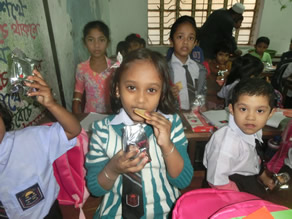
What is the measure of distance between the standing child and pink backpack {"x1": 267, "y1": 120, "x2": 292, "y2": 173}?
0.87 metres

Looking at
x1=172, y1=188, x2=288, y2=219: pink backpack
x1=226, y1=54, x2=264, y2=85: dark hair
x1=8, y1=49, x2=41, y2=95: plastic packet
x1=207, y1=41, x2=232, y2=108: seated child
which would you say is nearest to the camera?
x1=172, y1=188, x2=288, y2=219: pink backpack

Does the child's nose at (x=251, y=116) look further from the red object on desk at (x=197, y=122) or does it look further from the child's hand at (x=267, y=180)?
the child's hand at (x=267, y=180)

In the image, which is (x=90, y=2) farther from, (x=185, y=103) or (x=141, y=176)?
(x=141, y=176)

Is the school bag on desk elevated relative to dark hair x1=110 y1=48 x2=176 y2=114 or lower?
lower

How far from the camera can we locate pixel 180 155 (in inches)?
38.2

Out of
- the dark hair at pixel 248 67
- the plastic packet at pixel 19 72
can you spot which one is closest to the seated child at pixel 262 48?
the dark hair at pixel 248 67

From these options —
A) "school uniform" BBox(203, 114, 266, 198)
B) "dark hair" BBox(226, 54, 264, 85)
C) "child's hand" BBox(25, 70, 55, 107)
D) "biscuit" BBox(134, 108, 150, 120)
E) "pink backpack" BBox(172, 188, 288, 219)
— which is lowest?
"school uniform" BBox(203, 114, 266, 198)

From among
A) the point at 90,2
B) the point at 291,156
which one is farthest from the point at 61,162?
the point at 90,2

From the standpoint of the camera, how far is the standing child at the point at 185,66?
6.59 feet

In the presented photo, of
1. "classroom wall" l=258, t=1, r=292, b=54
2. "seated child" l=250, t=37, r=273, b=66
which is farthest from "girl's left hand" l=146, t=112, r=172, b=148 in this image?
"classroom wall" l=258, t=1, r=292, b=54

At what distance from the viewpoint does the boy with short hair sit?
49.2 inches

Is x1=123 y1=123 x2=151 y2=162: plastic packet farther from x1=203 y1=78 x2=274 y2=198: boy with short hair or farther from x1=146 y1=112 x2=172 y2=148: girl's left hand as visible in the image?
x1=203 y1=78 x2=274 y2=198: boy with short hair

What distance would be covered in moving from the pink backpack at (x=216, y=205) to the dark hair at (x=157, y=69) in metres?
0.47

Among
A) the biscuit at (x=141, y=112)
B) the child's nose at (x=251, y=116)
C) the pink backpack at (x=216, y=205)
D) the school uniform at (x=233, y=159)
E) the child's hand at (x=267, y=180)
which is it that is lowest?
the child's hand at (x=267, y=180)
